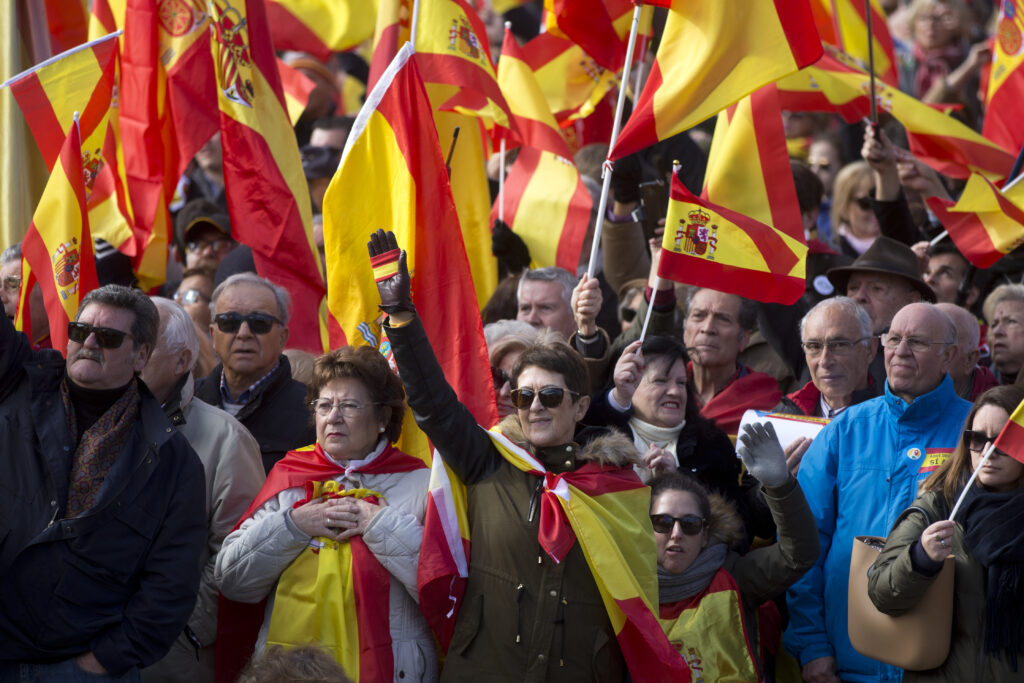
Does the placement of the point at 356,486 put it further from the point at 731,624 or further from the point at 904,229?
the point at 904,229

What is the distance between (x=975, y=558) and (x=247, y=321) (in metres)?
3.10

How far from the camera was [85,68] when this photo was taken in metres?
6.50

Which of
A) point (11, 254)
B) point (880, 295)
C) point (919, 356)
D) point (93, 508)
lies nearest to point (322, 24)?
point (11, 254)

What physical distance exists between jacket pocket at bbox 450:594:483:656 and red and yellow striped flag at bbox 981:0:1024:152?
5.12 m

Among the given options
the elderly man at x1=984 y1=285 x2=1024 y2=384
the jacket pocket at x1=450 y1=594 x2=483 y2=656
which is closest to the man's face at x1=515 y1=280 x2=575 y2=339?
the jacket pocket at x1=450 y1=594 x2=483 y2=656

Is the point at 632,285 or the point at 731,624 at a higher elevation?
the point at 632,285

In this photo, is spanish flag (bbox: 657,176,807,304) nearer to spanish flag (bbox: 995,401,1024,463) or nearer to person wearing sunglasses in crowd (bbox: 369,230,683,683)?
person wearing sunglasses in crowd (bbox: 369,230,683,683)

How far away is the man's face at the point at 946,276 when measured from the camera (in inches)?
305

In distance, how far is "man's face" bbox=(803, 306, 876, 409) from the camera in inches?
245

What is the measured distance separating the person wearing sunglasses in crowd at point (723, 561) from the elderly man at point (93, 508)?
177cm

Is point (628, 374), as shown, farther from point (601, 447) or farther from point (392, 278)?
point (392, 278)

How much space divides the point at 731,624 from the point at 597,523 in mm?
821

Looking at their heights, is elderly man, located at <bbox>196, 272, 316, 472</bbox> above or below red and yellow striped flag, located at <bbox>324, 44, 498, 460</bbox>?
below

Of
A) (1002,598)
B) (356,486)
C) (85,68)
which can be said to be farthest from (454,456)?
(85,68)
